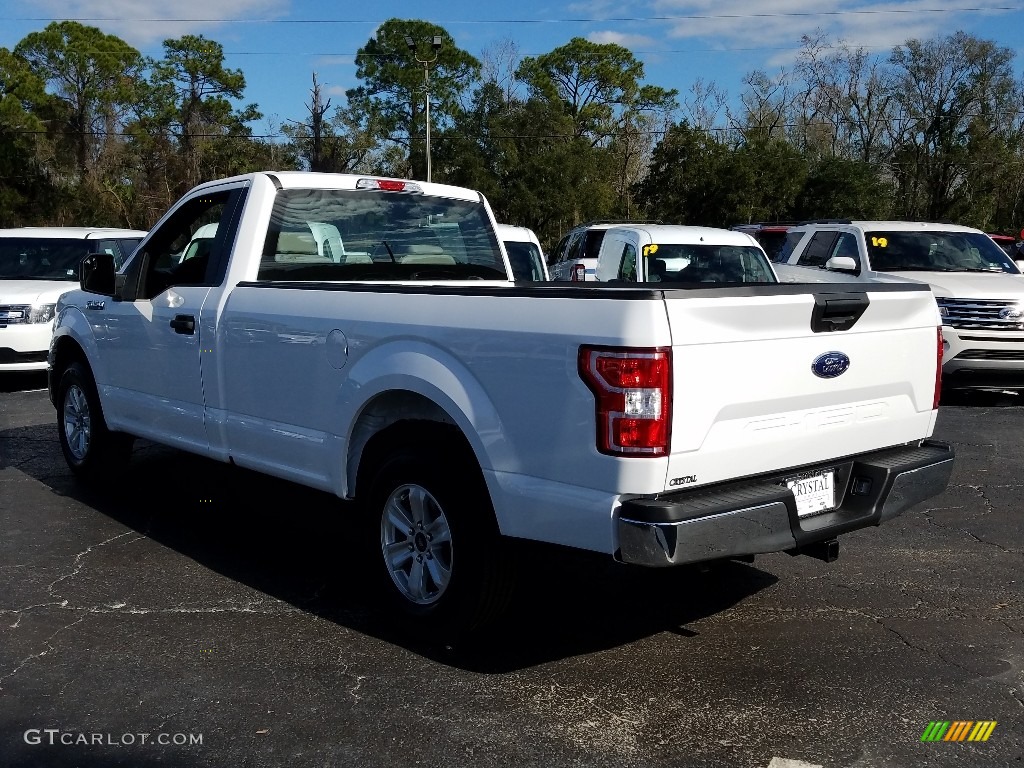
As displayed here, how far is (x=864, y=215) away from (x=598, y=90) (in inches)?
1282

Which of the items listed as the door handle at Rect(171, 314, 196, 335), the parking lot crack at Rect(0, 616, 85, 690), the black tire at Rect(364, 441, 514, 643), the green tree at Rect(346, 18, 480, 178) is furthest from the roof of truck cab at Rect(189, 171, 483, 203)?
the green tree at Rect(346, 18, 480, 178)

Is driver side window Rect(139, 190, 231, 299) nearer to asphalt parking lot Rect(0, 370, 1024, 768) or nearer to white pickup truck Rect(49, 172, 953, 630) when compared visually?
white pickup truck Rect(49, 172, 953, 630)

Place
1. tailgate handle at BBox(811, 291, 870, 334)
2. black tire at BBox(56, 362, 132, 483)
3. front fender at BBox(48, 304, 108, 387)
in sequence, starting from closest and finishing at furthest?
tailgate handle at BBox(811, 291, 870, 334) → front fender at BBox(48, 304, 108, 387) → black tire at BBox(56, 362, 132, 483)

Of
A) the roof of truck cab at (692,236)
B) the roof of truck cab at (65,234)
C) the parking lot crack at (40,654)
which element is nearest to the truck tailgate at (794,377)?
the parking lot crack at (40,654)

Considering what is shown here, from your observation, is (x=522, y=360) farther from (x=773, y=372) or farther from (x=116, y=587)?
(x=116, y=587)

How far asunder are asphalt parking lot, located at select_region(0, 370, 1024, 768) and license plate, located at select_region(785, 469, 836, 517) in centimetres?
65

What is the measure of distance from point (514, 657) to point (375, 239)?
2632 mm

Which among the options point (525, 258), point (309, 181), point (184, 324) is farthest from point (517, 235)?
point (184, 324)

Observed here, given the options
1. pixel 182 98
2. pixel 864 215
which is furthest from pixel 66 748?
pixel 182 98

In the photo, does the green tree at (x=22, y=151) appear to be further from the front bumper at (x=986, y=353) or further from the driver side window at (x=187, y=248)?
the driver side window at (x=187, y=248)

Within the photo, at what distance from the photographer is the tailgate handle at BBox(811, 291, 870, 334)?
13.1 feet

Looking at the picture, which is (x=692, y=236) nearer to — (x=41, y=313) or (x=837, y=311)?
(x=41, y=313)

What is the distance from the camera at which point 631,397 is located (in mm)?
3508

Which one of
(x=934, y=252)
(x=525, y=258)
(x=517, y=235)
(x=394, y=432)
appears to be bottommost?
(x=394, y=432)
